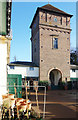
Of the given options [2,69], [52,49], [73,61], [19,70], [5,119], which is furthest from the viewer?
[73,61]

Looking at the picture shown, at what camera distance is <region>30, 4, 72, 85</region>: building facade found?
66.1 feet

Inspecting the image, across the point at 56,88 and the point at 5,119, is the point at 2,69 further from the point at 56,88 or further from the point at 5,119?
the point at 56,88

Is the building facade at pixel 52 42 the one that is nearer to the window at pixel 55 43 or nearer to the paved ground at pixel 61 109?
the window at pixel 55 43

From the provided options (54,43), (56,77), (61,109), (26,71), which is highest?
(54,43)

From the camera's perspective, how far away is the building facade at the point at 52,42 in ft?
66.1

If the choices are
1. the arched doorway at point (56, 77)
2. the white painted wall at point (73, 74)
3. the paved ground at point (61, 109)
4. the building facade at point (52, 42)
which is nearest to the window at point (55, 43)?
the building facade at point (52, 42)

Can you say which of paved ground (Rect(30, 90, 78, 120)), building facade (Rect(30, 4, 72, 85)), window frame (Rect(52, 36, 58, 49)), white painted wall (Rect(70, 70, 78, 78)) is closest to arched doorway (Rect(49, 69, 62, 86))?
building facade (Rect(30, 4, 72, 85))

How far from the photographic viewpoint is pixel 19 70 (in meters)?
19.5

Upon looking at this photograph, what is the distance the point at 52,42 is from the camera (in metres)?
20.9

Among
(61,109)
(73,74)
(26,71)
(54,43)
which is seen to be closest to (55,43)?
(54,43)

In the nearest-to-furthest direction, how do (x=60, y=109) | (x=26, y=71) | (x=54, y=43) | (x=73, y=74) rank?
(x=60, y=109) < (x=26, y=71) < (x=54, y=43) < (x=73, y=74)

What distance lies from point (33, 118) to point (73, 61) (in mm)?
32865

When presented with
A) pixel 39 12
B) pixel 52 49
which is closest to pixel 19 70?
pixel 52 49

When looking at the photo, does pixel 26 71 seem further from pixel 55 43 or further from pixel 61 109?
pixel 61 109
